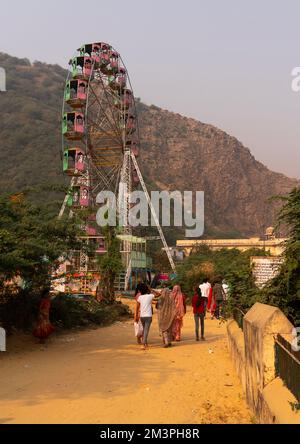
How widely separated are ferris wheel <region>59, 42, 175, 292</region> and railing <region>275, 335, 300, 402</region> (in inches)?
1127

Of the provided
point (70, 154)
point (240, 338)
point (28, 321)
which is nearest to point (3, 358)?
point (28, 321)

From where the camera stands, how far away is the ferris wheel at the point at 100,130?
3397 cm

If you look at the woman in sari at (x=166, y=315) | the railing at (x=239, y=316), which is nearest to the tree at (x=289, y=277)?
the railing at (x=239, y=316)

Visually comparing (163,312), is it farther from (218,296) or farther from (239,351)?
(218,296)

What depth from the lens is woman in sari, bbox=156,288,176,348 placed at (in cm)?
1098

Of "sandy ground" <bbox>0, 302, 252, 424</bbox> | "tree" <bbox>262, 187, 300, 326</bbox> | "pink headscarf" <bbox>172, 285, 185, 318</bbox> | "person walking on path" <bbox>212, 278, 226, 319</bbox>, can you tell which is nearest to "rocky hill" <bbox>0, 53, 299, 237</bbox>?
"person walking on path" <bbox>212, 278, 226, 319</bbox>

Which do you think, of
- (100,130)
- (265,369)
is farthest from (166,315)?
(100,130)

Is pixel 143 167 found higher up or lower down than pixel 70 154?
higher up

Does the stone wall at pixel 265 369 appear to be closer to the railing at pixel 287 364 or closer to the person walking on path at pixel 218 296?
the railing at pixel 287 364

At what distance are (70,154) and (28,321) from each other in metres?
24.1

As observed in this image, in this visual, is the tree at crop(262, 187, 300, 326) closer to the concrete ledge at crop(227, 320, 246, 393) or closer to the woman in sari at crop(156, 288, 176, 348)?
the concrete ledge at crop(227, 320, 246, 393)

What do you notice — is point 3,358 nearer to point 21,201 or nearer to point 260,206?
point 21,201

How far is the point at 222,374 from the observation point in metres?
8.14

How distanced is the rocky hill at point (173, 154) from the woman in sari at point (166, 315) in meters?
66.9
